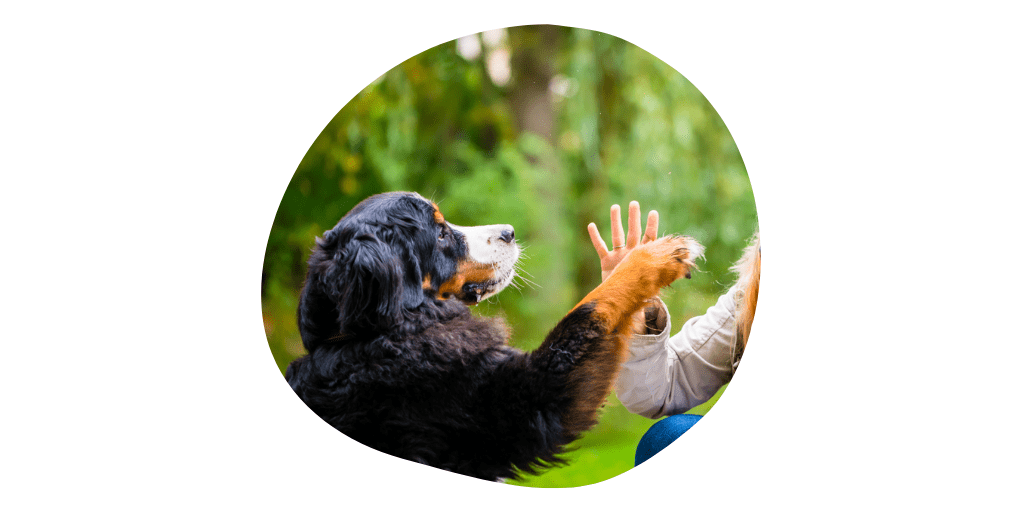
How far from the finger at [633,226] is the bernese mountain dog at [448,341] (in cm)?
6

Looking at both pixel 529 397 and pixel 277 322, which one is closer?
pixel 529 397

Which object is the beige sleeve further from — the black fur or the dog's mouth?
the dog's mouth

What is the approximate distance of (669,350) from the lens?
289cm

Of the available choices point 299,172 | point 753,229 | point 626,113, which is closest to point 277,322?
point 299,172

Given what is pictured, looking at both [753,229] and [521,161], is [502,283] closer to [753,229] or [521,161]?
[521,161]

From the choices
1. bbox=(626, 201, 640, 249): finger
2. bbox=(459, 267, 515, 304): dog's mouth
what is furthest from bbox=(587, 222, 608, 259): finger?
bbox=(459, 267, 515, 304): dog's mouth

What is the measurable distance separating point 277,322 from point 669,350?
5.92 ft

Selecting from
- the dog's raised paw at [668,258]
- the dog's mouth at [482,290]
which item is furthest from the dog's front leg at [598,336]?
the dog's mouth at [482,290]

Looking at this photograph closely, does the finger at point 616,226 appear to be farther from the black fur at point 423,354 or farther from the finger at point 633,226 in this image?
the black fur at point 423,354

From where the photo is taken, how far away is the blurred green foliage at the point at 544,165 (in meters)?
2.81

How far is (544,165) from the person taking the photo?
2.81 m

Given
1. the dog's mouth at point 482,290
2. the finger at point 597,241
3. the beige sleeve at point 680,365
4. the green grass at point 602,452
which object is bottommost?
the green grass at point 602,452

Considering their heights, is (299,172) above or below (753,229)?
above

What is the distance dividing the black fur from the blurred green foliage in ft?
0.33
